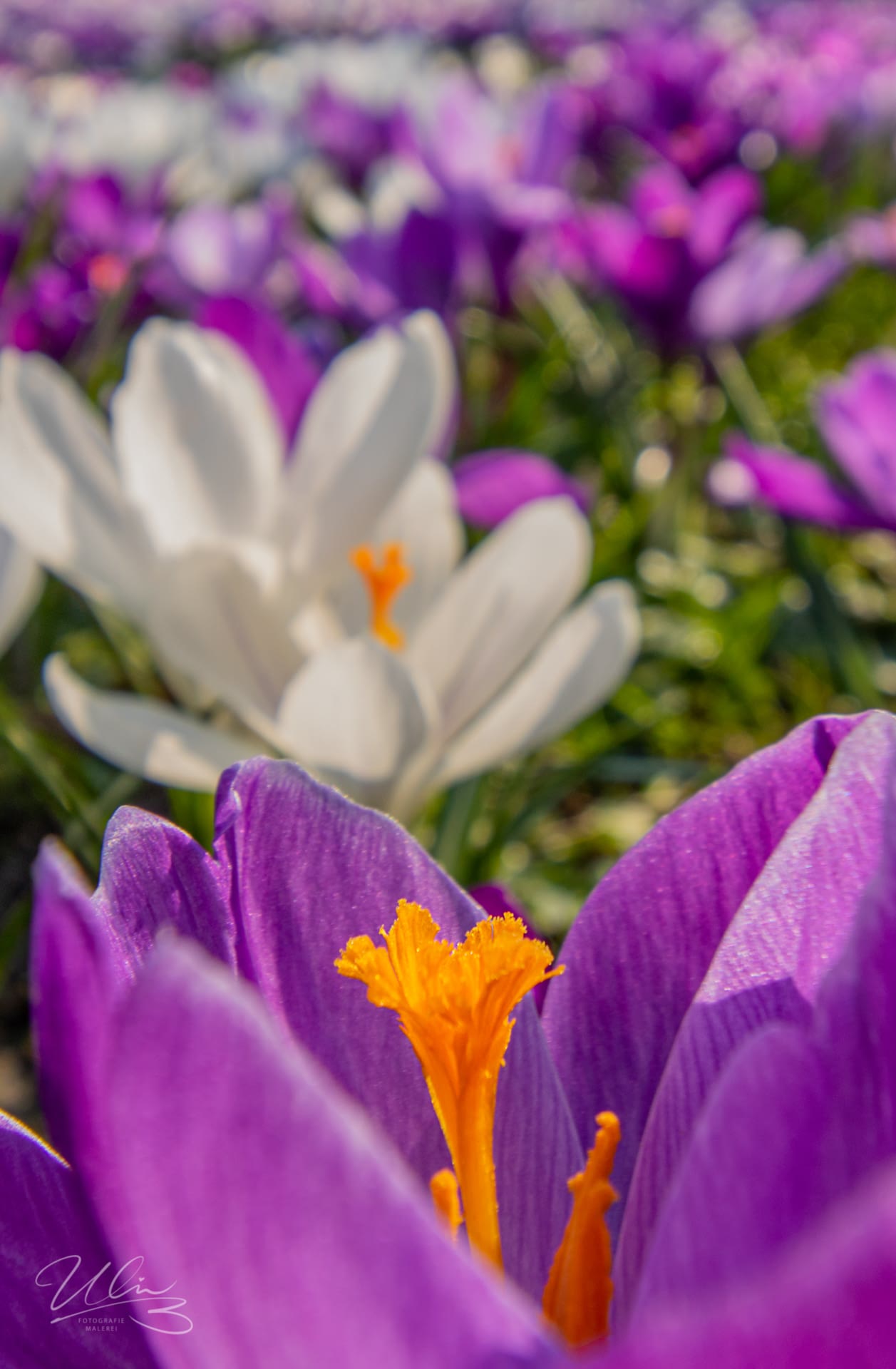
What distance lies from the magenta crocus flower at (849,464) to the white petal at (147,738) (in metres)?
0.41

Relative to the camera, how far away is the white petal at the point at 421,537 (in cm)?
64

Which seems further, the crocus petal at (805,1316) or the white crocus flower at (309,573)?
the white crocus flower at (309,573)

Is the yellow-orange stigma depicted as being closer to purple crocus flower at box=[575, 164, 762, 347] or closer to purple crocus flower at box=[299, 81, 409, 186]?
purple crocus flower at box=[575, 164, 762, 347]

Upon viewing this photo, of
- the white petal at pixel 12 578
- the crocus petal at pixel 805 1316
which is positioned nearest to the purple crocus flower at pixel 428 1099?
the crocus petal at pixel 805 1316

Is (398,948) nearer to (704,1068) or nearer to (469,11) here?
(704,1068)

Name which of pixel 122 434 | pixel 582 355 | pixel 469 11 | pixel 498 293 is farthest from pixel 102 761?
pixel 469 11

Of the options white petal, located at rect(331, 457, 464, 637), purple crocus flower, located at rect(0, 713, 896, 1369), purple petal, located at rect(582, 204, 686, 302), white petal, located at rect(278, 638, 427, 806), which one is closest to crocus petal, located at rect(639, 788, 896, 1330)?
purple crocus flower, located at rect(0, 713, 896, 1369)

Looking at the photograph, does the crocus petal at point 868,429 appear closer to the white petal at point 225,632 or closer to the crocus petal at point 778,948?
the white petal at point 225,632

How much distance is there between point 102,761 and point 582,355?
932mm

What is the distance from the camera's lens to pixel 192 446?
0.64 m

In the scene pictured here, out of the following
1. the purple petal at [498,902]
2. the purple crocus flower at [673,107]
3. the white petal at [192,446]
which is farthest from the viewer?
the purple crocus flower at [673,107]

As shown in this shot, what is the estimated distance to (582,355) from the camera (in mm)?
1625

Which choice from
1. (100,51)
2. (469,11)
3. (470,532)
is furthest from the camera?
(469,11)

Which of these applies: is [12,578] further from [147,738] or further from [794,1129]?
[794,1129]
